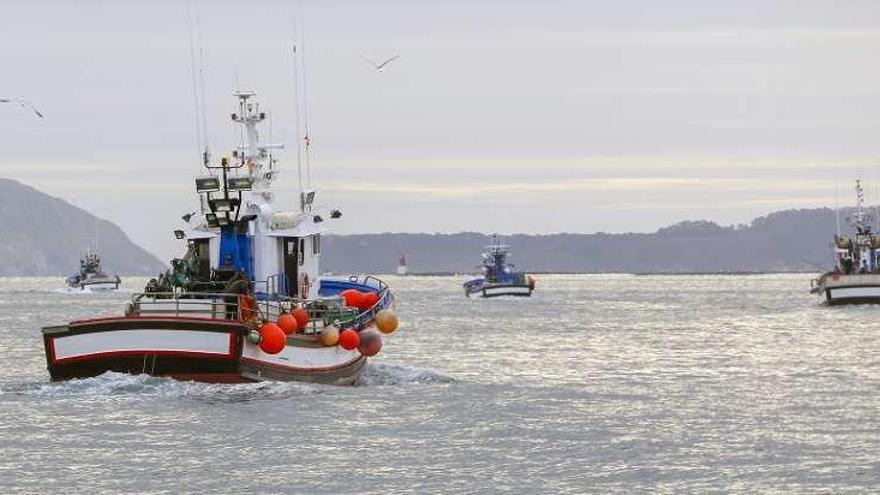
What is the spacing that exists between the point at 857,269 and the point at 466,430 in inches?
3642

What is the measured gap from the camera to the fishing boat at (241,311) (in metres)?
38.1

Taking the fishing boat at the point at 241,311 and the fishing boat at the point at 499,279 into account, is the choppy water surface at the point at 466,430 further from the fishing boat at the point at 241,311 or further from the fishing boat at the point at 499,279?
the fishing boat at the point at 499,279

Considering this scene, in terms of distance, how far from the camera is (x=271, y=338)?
3853 cm

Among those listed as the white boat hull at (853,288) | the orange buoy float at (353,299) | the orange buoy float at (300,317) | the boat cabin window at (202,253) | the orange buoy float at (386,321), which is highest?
the boat cabin window at (202,253)

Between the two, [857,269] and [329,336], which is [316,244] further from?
[857,269]

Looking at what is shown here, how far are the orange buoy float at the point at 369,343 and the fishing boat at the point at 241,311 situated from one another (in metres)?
0.04

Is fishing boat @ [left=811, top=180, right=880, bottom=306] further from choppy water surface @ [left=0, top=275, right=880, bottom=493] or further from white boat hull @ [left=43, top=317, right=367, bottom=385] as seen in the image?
white boat hull @ [left=43, top=317, right=367, bottom=385]

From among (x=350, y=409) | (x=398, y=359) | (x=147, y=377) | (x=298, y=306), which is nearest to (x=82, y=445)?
(x=147, y=377)

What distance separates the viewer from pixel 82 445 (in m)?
33.0

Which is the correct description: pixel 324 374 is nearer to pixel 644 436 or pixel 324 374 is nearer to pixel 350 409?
pixel 350 409

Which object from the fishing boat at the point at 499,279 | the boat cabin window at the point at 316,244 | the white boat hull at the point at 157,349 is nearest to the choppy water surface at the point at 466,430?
the white boat hull at the point at 157,349

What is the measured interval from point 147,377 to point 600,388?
47.1ft

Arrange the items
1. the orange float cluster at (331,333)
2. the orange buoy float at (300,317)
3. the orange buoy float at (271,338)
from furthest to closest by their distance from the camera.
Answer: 1. the orange buoy float at (300,317)
2. the orange float cluster at (331,333)
3. the orange buoy float at (271,338)

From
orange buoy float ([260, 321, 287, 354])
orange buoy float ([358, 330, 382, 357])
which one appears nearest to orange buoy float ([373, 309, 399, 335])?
orange buoy float ([358, 330, 382, 357])
